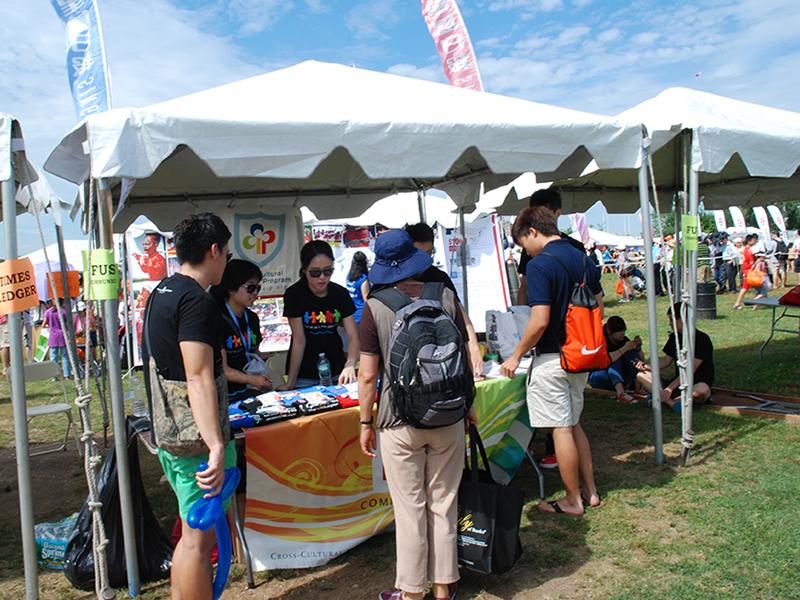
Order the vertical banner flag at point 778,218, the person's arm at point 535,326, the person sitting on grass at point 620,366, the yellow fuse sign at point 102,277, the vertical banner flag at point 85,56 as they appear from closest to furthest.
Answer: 1. the yellow fuse sign at point 102,277
2. the person's arm at point 535,326
3. the person sitting on grass at point 620,366
4. the vertical banner flag at point 85,56
5. the vertical banner flag at point 778,218

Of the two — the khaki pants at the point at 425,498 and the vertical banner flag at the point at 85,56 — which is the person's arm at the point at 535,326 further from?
the vertical banner flag at the point at 85,56

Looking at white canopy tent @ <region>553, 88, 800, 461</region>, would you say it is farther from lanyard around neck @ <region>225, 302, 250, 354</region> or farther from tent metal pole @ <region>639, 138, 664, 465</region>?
lanyard around neck @ <region>225, 302, 250, 354</region>

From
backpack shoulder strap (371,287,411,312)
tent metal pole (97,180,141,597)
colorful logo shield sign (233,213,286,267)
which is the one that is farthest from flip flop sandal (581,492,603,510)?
colorful logo shield sign (233,213,286,267)

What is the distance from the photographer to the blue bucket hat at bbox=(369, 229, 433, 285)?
228 cm

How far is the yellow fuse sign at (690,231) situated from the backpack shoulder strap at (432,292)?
7.43 ft

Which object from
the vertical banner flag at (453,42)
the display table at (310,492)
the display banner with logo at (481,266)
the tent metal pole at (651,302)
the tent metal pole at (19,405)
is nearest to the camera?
the tent metal pole at (19,405)

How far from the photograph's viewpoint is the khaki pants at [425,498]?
2287 mm

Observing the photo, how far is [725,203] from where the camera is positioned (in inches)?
262

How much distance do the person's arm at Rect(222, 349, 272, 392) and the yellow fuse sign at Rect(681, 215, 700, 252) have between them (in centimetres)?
288

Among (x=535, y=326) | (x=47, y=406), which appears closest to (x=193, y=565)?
(x=535, y=326)

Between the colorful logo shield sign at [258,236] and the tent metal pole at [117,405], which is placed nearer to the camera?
the tent metal pole at [117,405]

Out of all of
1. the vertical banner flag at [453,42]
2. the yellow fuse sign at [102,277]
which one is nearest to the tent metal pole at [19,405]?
the yellow fuse sign at [102,277]

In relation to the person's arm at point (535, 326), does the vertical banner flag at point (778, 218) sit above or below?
above

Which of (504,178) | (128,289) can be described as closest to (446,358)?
(504,178)
